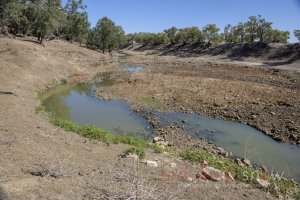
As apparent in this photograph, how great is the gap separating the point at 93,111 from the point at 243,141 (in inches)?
460

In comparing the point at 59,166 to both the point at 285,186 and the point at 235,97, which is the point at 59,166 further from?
the point at 235,97

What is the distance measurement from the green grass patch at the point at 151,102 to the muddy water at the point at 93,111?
1.57 m

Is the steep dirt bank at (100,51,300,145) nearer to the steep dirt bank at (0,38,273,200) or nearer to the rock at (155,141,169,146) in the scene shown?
the rock at (155,141,169,146)

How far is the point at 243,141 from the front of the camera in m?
19.0

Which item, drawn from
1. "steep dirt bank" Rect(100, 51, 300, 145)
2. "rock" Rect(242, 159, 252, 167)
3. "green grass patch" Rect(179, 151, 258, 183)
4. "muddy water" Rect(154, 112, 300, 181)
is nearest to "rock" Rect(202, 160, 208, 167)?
"green grass patch" Rect(179, 151, 258, 183)

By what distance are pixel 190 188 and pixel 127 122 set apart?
500 inches

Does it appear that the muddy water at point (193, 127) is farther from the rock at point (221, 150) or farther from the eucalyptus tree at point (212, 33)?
the eucalyptus tree at point (212, 33)

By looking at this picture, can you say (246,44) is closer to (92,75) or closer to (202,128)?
(92,75)

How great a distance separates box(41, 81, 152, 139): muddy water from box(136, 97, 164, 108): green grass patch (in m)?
1.57

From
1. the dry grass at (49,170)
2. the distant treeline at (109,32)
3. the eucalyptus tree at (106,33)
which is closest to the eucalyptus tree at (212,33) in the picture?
the distant treeline at (109,32)

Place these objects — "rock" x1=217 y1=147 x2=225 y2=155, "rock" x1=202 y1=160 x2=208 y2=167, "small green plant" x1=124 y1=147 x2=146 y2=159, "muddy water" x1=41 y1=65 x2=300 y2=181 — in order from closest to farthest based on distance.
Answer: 1. "rock" x1=202 y1=160 x2=208 y2=167
2. "small green plant" x1=124 y1=147 x2=146 y2=159
3. "rock" x1=217 y1=147 x2=225 y2=155
4. "muddy water" x1=41 y1=65 x2=300 y2=181

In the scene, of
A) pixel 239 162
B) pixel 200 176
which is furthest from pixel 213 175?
pixel 239 162

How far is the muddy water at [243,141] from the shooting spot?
52.6 feet

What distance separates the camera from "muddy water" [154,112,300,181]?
52.6 ft
